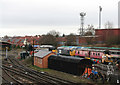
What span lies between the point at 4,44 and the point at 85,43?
3595cm

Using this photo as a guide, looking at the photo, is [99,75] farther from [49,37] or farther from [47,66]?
[49,37]

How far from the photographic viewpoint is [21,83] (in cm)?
→ 1437

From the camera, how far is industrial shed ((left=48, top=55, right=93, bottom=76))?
17.4 m

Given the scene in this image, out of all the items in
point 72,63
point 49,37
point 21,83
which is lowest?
point 21,83

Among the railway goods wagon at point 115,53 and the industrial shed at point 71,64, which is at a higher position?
the railway goods wagon at point 115,53

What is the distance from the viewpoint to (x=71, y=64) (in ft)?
59.4

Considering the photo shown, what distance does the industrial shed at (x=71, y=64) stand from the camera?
1738 centimetres

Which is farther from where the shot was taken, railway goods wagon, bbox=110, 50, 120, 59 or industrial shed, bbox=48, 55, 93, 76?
railway goods wagon, bbox=110, 50, 120, 59

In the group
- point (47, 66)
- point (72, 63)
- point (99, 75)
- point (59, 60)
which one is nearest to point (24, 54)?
point (47, 66)

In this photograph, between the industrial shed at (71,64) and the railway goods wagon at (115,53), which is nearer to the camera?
the industrial shed at (71,64)

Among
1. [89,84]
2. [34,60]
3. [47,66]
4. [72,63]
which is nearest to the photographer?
[89,84]

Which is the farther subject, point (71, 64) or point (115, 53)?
point (115, 53)

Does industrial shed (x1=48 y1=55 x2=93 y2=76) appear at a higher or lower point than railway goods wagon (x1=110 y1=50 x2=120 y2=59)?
lower

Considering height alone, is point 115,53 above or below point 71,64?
above
